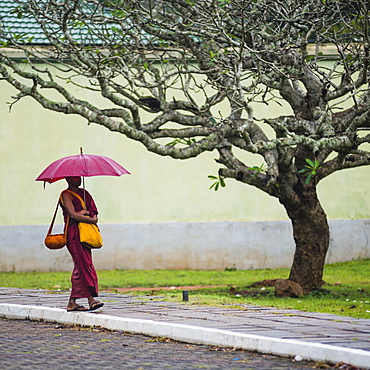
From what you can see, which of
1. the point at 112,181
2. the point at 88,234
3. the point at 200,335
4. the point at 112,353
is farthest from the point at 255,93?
the point at 112,181

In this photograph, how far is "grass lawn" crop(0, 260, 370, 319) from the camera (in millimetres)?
9930

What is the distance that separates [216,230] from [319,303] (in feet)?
23.8

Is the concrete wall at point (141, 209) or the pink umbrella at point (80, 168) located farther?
the concrete wall at point (141, 209)

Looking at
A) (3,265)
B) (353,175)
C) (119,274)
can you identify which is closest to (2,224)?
(3,265)

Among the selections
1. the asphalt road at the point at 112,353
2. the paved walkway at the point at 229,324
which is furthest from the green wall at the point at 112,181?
the asphalt road at the point at 112,353

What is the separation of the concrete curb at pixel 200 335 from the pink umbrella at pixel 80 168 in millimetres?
1648

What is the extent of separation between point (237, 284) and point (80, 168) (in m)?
5.81

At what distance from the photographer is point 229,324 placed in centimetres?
751

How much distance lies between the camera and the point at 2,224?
1722cm

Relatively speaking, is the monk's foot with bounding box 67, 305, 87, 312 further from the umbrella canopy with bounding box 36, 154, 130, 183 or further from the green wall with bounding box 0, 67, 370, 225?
the green wall with bounding box 0, 67, 370, 225

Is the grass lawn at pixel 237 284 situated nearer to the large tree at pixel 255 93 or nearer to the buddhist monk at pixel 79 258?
the large tree at pixel 255 93

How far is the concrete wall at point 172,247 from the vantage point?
17.2 metres

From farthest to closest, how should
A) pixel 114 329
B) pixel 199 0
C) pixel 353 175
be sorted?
pixel 353 175 → pixel 199 0 → pixel 114 329

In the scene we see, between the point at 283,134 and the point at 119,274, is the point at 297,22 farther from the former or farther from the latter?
the point at 119,274
